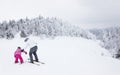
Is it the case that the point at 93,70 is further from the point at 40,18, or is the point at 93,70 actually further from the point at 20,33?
the point at 40,18

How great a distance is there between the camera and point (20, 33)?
258ft

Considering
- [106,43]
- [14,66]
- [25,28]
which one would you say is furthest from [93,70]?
[25,28]

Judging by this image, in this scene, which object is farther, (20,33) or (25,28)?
(25,28)

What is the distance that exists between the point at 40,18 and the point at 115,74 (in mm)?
92820

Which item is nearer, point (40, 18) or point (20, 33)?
point (20, 33)

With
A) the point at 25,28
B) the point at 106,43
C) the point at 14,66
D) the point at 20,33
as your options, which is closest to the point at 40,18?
the point at 25,28

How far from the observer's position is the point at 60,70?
11.5 meters

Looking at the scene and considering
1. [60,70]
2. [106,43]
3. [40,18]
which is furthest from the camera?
[40,18]

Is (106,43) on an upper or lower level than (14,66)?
lower

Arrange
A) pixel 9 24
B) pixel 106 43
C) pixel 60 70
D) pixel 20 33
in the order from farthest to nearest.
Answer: pixel 9 24 < pixel 20 33 < pixel 106 43 < pixel 60 70

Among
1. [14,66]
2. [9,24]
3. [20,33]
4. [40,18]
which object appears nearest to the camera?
[14,66]

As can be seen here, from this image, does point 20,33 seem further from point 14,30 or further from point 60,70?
point 60,70

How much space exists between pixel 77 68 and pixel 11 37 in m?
66.0

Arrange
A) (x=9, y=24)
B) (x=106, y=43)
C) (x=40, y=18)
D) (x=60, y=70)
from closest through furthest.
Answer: (x=60, y=70)
(x=106, y=43)
(x=9, y=24)
(x=40, y=18)
